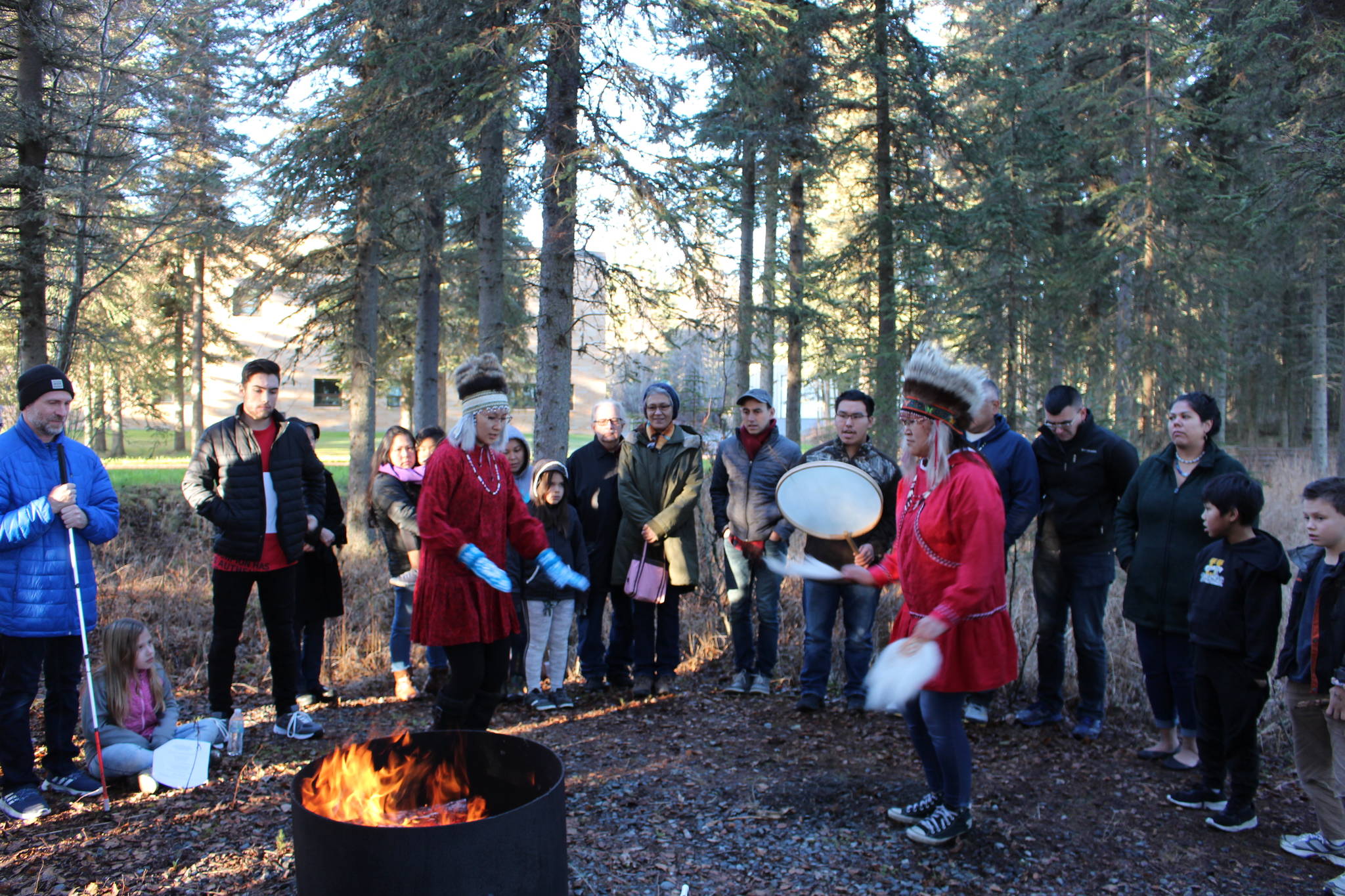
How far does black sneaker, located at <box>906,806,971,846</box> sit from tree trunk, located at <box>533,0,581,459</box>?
5.46 m

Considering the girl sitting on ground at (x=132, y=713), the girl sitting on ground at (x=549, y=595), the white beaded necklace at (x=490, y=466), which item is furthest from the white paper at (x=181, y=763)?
the girl sitting on ground at (x=549, y=595)

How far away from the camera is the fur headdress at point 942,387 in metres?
3.72

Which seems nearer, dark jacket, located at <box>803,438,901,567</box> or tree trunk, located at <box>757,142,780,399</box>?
dark jacket, located at <box>803,438,901,567</box>

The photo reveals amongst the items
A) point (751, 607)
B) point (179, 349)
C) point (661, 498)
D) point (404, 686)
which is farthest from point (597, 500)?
point (179, 349)

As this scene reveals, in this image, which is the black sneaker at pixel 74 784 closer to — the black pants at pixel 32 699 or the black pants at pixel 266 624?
the black pants at pixel 32 699

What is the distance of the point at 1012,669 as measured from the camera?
153 inches

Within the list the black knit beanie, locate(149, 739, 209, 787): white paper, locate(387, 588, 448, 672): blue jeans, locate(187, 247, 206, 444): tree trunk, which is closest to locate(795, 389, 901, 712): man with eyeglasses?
locate(387, 588, 448, 672): blue jeans

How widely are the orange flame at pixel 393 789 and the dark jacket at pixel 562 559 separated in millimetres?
2648

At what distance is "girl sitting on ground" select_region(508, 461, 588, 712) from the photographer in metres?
6.32

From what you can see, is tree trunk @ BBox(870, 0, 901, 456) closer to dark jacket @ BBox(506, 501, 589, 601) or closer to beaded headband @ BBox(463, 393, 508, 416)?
dark jacket @ BBox(506, 501, 589, 601)

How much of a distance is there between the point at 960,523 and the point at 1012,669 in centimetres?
75

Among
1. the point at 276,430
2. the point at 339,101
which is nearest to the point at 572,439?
the point at 339,101

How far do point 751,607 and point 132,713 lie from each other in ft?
13.5

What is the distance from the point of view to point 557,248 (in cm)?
850
